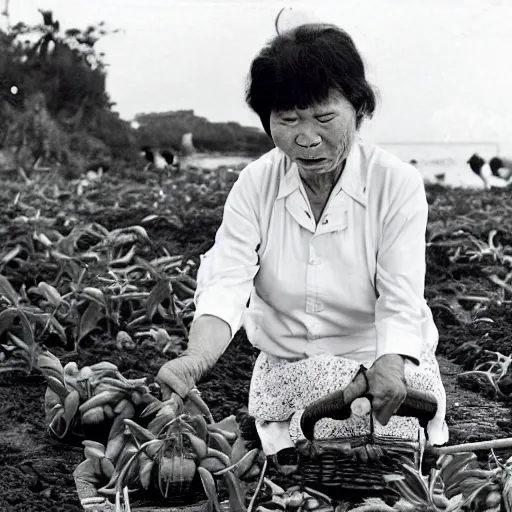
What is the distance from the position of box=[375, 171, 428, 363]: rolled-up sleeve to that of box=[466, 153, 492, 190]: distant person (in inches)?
104

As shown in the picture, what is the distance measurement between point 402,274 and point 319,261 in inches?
7.9

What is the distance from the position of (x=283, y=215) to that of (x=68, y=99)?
3255 mm

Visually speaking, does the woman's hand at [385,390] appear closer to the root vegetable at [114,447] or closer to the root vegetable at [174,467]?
the root vegetable at [174,467]

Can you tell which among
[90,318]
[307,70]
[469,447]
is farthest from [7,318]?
[469,447]

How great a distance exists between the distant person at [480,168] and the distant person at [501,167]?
28mm

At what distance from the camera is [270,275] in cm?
213

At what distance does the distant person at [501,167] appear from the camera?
456 centimetres

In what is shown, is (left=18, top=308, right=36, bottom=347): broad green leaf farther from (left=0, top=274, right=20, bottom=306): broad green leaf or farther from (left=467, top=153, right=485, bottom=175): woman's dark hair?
(left=467, top=153, right=485, bottom=175): woman's dark hair

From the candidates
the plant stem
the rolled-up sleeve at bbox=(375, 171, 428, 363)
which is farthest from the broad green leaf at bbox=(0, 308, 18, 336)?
the plant stem

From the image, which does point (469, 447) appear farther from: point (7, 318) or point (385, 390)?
point (7, 318)

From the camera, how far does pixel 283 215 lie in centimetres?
210

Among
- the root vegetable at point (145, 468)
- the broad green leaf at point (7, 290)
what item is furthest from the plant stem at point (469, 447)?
the broad green leaf at point (7, 290)

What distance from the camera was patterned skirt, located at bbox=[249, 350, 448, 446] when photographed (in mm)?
2072

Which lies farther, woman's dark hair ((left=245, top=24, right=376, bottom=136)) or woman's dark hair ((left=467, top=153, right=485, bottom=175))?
woman's dark hair ((left=467, top=153, right=485, bottom=175))
